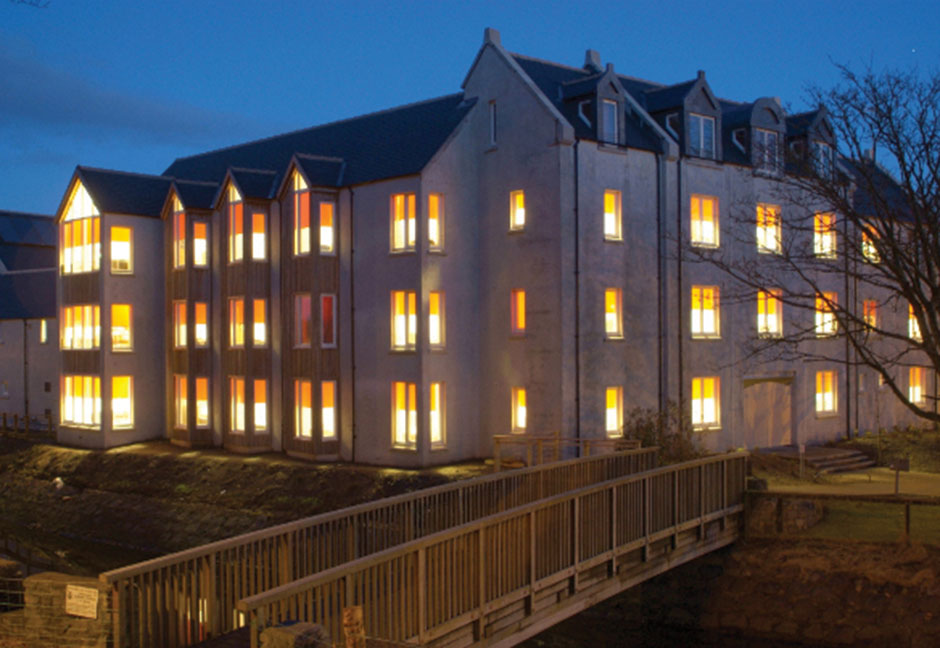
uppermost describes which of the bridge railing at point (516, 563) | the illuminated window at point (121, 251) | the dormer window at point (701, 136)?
the dormer window at point (701, 136)

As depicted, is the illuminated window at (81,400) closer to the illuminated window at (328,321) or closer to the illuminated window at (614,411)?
the illuminated window at (328,321)

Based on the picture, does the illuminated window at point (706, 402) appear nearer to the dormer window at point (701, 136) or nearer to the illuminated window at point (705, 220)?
the illuminated window at point (705, 220)

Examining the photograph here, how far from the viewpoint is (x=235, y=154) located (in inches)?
1750

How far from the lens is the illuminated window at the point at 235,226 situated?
117ft

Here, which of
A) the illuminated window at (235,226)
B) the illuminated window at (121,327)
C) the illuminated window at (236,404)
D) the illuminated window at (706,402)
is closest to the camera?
the illuminated window at (706,402)

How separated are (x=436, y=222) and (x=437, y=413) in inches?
252

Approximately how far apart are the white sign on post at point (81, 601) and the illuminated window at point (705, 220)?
986 inches

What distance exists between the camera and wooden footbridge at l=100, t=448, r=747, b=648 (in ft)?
37.3

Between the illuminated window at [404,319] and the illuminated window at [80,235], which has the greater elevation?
the illuminated window at [80,235]

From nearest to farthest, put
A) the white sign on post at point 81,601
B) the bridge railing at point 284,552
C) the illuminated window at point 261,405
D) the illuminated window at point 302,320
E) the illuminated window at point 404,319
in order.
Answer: the white sign on post at point 81,601 → the bridge railing at point 284,552 → the illuminated window at point 404,319 → the illuminated window at point 302,320 → the illuminated window at point 261,405

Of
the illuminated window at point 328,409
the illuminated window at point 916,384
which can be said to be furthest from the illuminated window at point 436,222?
the illuminated window at point 916,384

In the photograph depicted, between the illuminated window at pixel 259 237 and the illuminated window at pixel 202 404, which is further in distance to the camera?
the illuminated window at pixel 202 404

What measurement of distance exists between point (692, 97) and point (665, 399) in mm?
10793

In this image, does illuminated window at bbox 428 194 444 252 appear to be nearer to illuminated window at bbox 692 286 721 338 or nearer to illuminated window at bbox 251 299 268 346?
illuminated window at bbox 251 299 268 346
